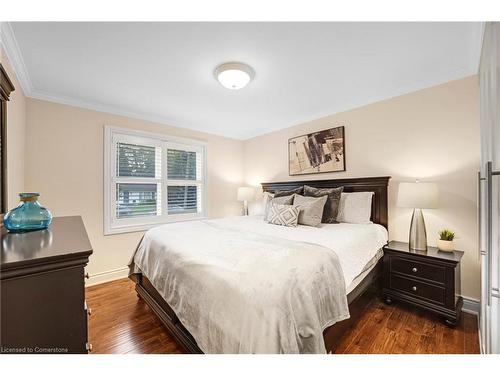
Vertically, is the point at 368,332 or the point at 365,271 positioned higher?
the point at 365,271

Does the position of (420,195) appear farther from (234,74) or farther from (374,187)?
(234,74)

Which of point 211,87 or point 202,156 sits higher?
point 211,87

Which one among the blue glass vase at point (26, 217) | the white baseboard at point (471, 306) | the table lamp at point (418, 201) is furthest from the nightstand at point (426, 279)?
the blue glass vase at point (26, 217)

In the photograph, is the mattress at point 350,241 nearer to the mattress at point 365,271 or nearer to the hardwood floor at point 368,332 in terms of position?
the mattress at point 365,271

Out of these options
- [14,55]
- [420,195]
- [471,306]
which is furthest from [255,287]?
[14,55]

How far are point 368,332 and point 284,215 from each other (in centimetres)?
131

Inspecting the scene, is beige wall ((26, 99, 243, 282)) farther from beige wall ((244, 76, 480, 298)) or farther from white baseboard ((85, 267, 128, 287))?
beige wall ((244, 76, 480, 298))

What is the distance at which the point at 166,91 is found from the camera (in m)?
2.58

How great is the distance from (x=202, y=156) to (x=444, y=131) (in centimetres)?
347

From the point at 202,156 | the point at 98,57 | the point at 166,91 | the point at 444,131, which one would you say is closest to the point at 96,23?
the point at 98,57

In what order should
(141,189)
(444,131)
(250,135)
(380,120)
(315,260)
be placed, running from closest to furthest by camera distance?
1. (315,260)
2. (444,131)
3. (380,120)
4. (141,189)
5. (250,135)

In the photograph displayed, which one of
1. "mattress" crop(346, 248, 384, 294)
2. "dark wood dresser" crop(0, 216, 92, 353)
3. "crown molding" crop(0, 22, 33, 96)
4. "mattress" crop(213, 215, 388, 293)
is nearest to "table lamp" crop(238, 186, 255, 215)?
"mattress" crop(213, 215, 388, 293)

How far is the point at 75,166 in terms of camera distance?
2.79 m
